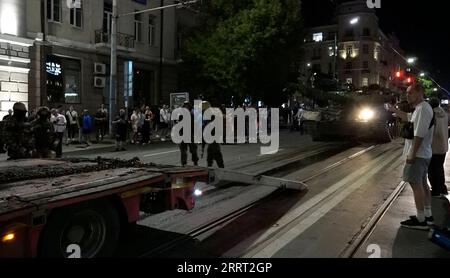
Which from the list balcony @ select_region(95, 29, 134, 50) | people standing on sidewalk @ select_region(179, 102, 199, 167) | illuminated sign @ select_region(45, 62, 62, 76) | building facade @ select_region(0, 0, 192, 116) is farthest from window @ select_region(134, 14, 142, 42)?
people standing on sidewalk @ select_region(179, 102, 199, 167)

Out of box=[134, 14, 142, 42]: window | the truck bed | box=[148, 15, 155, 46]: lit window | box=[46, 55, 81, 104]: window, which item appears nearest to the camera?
the truck bed

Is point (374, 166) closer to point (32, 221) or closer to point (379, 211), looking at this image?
point (379, 211)

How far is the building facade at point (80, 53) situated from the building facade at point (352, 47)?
47908 mm

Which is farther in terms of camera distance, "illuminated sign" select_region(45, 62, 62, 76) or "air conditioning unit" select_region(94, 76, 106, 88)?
"air conditioning unit" select_region(94, 76, 106, 88)

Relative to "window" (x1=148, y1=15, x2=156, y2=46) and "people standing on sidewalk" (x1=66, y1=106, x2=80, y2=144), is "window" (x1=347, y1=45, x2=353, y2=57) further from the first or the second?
"people standing on sidewalk" (x1=66, y1=106, x2=80, y2=144)

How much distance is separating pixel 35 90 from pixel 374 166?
1668cm

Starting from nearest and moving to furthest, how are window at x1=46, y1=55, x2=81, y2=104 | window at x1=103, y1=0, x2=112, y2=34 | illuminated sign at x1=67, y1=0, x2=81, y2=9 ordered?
1. window at x1=46, y1=55, x2=81, y2=104
2. illuminated sign at x1=67, y1=0, x2=81, y2=9
3. window at x1=103, y1=0, x2=112, y2=34

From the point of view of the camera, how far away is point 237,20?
27797 millimetres

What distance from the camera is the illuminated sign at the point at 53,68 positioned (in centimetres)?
2330

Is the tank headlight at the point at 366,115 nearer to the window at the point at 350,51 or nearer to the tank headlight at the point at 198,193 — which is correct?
the tank headlight at the point at 198,193

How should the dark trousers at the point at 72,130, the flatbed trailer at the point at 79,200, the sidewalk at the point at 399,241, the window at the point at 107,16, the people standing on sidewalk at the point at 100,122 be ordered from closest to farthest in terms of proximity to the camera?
the flatbed trailer at the point at 79,200, the sidewalk at the point at 399,241, the dark trousers at the point at 72,130, the people standing on sidewalk at the point at 100,122, the window at the point at 107,16

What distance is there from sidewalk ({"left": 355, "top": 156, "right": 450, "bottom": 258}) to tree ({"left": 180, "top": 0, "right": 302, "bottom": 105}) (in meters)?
20.5

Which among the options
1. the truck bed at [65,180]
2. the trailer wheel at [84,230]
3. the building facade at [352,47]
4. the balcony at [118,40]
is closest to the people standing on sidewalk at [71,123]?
the balcony at [118,40]

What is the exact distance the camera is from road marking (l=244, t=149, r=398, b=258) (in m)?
5.56
